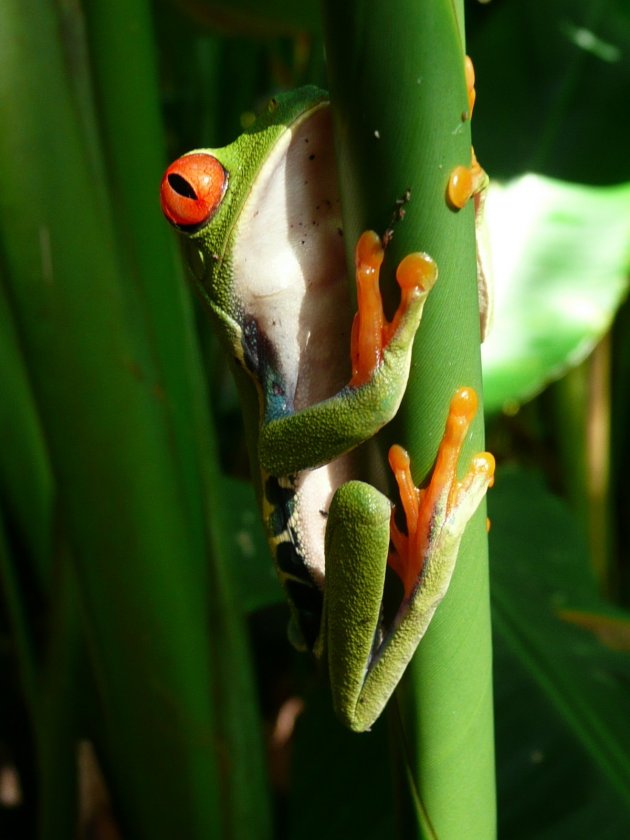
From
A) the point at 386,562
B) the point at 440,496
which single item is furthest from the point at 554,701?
the point at 440,496

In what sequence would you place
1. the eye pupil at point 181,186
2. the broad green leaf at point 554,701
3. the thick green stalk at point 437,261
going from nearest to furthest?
1. the thick green stalk at point 437,261
2. the eye pupil at point 181,186
3. the broad green leaf at point 554,701

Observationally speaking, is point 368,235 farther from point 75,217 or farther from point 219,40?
point 219,40

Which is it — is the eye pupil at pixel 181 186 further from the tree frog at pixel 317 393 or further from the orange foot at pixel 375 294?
the orange foot at pixel 375 294

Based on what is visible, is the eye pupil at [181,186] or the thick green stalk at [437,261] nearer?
the thick green stalk at [437,261]

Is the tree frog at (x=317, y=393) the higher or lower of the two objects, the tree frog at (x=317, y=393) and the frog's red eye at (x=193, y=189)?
the lower

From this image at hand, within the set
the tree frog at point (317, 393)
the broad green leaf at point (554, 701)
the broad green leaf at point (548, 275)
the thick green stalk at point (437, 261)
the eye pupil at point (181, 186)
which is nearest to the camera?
the thick green stalk at point (437, 261)

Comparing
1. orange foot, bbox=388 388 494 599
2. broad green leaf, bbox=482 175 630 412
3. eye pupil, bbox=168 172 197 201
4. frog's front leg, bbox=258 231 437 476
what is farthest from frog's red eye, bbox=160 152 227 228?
broad green leaf, bbox=482 175 630 412

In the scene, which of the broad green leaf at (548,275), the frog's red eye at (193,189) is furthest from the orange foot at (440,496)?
the broad green leaf at (548,275)
